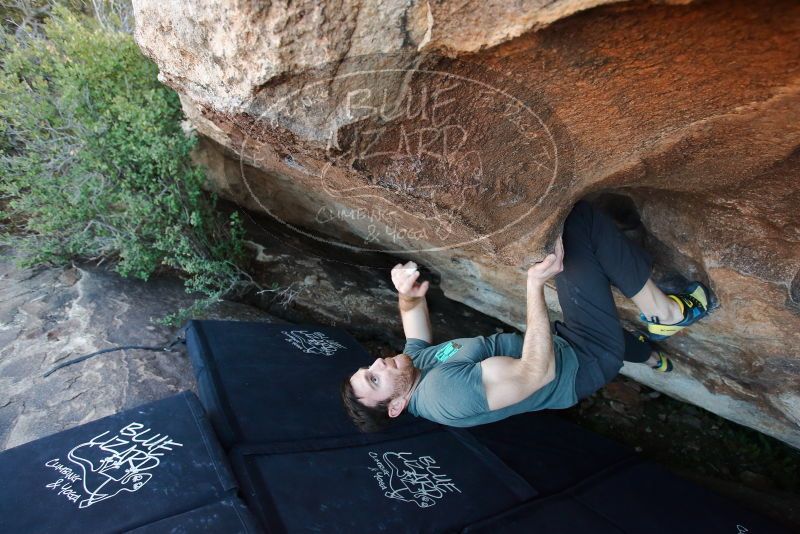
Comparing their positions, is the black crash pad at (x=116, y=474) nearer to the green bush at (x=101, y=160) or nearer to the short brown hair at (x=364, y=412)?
the short brown hair at (x=364, y=412)

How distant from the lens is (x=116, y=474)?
1839 mm

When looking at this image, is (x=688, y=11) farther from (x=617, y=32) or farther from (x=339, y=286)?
(x=339, y=286)

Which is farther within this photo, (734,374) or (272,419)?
(734,374)

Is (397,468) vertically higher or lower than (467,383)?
lower

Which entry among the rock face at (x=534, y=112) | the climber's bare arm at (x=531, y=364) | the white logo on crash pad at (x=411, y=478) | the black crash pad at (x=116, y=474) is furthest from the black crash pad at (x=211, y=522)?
the rock face at (x=534, y=112)

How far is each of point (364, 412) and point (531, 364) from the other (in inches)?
33.0

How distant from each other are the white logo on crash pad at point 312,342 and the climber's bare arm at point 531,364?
56.3 inches

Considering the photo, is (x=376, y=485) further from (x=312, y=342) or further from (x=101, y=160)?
(x=101, y=160)

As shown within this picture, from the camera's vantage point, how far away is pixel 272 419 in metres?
2.41

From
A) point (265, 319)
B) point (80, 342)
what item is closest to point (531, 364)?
point (265, 319)

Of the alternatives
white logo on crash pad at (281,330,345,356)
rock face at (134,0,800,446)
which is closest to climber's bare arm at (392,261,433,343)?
rock face at (134,0,800,446)

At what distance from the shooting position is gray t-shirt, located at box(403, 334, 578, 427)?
1933 millimetres

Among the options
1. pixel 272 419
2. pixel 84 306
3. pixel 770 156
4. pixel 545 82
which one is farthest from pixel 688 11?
pixel 84 306

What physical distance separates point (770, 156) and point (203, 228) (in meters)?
3.03
